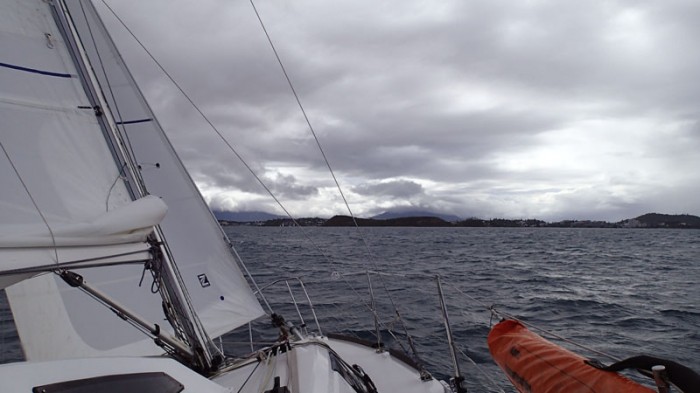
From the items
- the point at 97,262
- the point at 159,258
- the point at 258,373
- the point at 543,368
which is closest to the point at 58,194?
the point at 97,262

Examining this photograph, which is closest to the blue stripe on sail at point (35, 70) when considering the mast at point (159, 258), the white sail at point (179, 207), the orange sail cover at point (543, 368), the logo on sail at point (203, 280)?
the mast at point (159, 258)

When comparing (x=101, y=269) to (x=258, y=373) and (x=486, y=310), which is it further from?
(x=486, y=310)

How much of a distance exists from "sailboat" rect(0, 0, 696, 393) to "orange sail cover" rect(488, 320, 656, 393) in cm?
2

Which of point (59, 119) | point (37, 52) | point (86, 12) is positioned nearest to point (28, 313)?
point (59, 119)

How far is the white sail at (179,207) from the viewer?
14.6 feet

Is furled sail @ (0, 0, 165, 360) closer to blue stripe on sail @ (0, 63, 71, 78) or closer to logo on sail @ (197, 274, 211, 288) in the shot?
blue stripe on sail @ (0, 63, 71, 78)

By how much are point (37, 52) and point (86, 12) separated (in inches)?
59.7

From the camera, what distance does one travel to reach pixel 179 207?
4.69 m

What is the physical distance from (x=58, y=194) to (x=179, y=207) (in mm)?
1728

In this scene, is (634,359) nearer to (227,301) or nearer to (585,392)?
(585,392)

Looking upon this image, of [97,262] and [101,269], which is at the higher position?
[97,262]

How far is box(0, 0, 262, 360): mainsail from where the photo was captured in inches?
101

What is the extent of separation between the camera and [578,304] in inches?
422

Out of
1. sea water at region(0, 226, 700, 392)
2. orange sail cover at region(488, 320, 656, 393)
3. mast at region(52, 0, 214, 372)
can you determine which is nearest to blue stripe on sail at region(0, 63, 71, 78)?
mast at region(52, 0, 214, 372)
